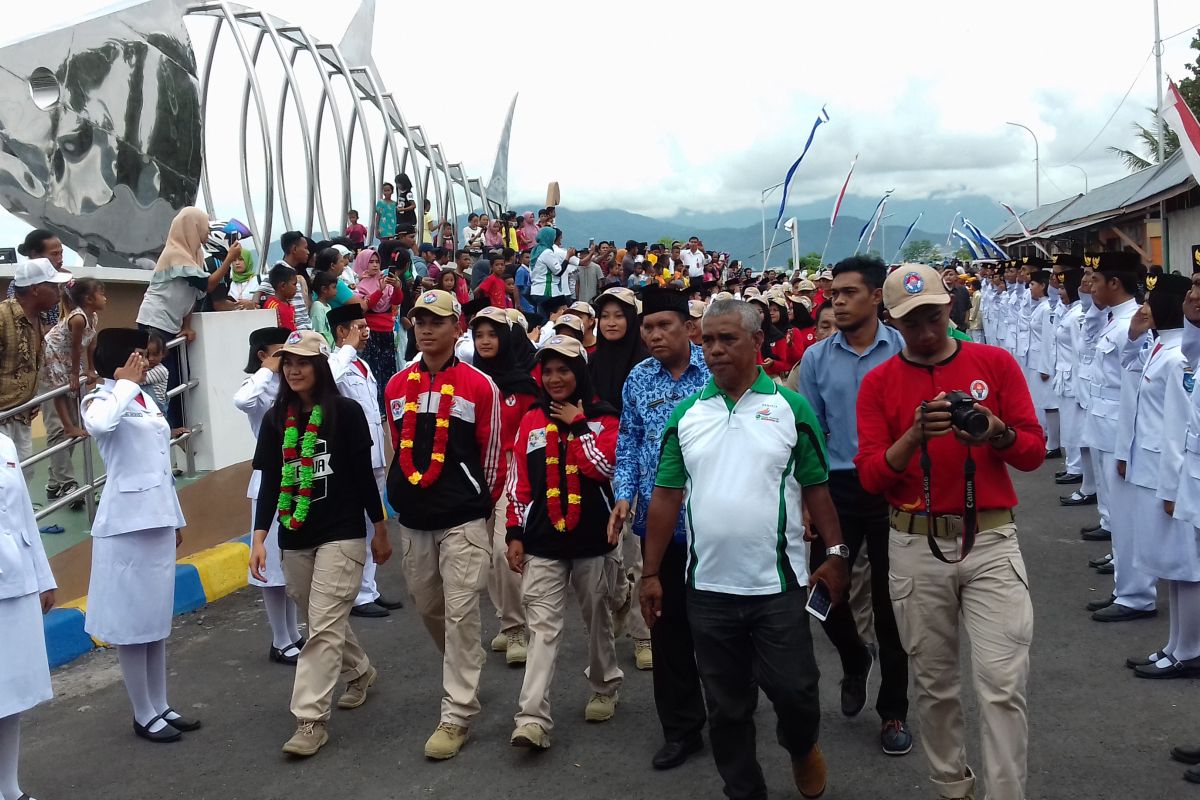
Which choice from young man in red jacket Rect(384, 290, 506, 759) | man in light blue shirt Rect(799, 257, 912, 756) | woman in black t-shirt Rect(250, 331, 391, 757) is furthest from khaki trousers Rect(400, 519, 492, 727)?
man in light blue shirt Rect(799, 257, 912, 756)

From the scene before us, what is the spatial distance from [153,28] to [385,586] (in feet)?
19.5

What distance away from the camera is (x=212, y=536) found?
345 inches

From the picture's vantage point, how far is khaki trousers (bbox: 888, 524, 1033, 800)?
3764 millimetres

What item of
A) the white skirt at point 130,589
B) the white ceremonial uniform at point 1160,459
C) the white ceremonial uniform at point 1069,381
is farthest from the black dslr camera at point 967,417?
the white ceremonial uniform at point 1069,381

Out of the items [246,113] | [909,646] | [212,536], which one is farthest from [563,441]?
[246,113]

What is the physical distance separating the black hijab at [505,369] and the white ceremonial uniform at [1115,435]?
3.61 meters

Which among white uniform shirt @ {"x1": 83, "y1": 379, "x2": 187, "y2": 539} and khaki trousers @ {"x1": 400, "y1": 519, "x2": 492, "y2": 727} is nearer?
khaki trousers @ {"x1": 400, "y1": 519, "x2": 492, "y2": 727}

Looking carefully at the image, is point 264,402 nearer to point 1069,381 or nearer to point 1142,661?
point 1142,661

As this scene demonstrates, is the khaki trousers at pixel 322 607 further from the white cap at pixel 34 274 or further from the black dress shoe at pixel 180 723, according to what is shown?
the white cap at pixel 34 274

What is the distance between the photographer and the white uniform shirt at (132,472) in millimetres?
5398

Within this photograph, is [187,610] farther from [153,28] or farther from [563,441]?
[153,28]

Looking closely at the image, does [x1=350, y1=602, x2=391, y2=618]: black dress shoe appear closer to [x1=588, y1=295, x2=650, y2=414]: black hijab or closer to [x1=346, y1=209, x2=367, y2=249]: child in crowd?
[x1=588, y1=295, x2=650, y2=414]: black hijab

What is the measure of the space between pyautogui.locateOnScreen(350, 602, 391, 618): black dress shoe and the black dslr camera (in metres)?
4.86

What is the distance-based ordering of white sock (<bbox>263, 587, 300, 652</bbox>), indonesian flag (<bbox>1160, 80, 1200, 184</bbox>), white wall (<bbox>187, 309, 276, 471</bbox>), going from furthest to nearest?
white wall (<bbox>187, 309, 276, 471</bbox>) → indonesian flag (<bbox>1160, 80, 1200, 184</bbox>) → white sock (<bbox>263, 587, 300, 652</bbox>)
